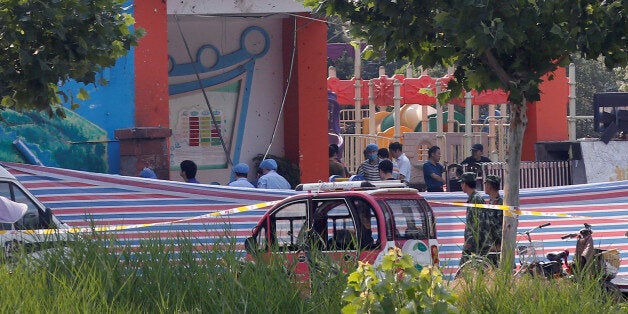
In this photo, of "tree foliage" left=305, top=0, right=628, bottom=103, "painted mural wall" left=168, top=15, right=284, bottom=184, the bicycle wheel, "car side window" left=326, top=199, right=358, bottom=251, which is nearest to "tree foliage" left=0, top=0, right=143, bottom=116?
"tree foliage" left=305, top=0, right=628, bottom=103

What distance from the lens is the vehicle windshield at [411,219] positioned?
394 inches

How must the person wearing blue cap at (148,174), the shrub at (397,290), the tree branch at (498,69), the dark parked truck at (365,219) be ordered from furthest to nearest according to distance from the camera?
1. the person wearing blue cap at (148,174)
2. the tree branch at (498,69)
3. the dark parked truck at (365,219)
4. the shrub at (397,290)

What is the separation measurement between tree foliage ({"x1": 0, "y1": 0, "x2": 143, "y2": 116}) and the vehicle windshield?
2993 millimetres

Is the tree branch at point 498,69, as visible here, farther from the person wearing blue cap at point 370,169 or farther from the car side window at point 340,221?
the person wearing blue cap at point 370,169

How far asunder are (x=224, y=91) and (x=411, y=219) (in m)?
9.51

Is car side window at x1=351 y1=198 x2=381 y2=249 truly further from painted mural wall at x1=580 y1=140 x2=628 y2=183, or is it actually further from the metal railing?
painted mural wall at x1=580 y1=140 x2=628 y2=183

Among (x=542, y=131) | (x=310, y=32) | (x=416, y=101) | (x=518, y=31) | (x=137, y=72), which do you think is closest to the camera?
(x=518, y=31)

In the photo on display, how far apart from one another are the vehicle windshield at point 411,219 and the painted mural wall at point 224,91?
8790mm

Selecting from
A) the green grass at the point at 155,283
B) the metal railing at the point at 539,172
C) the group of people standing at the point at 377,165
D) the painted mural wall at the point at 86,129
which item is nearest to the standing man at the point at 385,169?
the group of people standing at the point at 377,165

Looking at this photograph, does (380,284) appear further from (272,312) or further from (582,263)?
(582,263)

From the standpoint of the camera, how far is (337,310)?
21.5 ft

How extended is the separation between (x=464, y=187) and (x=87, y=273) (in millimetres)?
5530

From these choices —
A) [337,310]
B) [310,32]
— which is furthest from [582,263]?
[310,32]

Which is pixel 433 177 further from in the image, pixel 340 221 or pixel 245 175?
pixel 340 221
